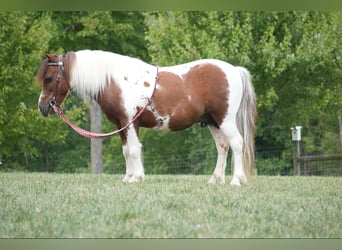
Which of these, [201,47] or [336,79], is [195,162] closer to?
[201,47]

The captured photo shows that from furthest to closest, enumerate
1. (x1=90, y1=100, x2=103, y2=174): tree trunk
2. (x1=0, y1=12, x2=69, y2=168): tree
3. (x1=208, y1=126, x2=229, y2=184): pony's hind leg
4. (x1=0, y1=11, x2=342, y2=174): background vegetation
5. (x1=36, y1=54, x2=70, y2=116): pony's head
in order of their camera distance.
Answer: (x1=90, y1=100, x2=103, y2=174): tree trunk < (x1=0, y1=11, x2=342, y2=174): background vegetation < (x1=0, y1=12, x2=69, y2=168): tree < (x1=208, y1=126, x2=229, y2=184): pony's hind leg < (x1=36, y1=54, x2=70, y2=116): pony's head

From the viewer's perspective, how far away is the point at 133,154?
6.84 m

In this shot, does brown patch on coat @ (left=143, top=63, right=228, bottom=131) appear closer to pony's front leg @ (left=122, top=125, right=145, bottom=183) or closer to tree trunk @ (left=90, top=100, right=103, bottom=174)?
pony's front leg @ (left=122, top=125, right=145, bottom=183)

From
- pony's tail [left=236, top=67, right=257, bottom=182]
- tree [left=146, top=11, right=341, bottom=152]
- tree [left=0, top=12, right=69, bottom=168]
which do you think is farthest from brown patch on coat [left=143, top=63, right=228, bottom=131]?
tree [left=0, top=12, right=69, bottom=168]

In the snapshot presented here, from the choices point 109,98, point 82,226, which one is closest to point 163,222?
point 82,226

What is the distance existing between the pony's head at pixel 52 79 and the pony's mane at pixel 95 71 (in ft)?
0.32

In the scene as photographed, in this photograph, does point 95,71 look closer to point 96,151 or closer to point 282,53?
point 282,53

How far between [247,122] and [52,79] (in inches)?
84.5

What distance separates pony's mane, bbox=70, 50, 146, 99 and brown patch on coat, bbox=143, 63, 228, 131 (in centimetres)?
41

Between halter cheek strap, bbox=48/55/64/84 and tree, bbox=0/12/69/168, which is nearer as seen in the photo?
halter cheek strap, bbox=48/55/64/84

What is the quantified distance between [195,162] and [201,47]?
15.4ft

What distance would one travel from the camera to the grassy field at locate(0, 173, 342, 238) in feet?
Answer: 14.8

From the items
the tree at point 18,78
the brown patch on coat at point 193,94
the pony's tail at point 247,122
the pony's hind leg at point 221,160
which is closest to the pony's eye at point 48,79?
the brown patch on coat at point 193,94

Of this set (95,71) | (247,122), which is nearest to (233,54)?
(247,122)
